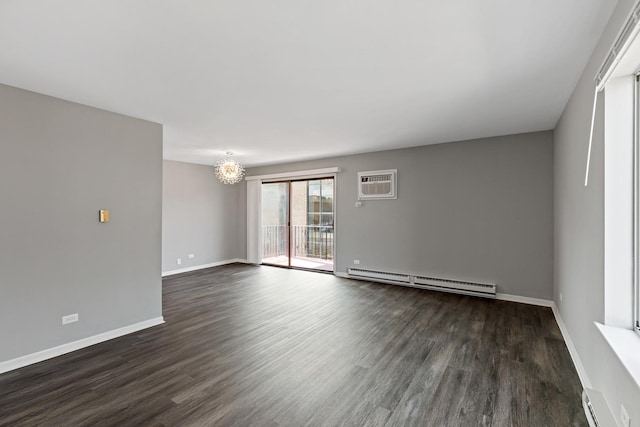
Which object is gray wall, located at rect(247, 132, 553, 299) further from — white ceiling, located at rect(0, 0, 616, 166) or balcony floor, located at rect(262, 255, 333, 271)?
balcony floor, located at rect(262, 255, 333, 271)

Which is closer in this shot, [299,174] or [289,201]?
[299,174]

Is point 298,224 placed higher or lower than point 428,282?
higher

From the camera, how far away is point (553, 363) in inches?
102

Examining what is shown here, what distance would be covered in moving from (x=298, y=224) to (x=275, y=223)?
662mm

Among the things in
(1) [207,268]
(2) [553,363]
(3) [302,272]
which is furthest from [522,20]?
(1) [207,268]

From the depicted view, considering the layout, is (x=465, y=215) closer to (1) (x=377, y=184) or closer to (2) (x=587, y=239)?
(1) (x=377, y=184)

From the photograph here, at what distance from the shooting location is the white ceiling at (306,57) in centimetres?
166

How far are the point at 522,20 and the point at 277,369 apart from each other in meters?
3.10

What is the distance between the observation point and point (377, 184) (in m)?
5.56

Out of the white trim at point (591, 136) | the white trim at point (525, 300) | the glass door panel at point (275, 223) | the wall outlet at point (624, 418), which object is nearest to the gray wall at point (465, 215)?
the white trim at point (525, 300)

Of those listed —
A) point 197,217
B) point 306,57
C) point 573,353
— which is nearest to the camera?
point 306,57

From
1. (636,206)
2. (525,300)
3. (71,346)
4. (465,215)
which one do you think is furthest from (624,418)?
(71,346)

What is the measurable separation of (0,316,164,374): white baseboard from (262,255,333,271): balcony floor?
3.85 metres

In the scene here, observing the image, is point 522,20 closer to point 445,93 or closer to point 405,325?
point 445,93
